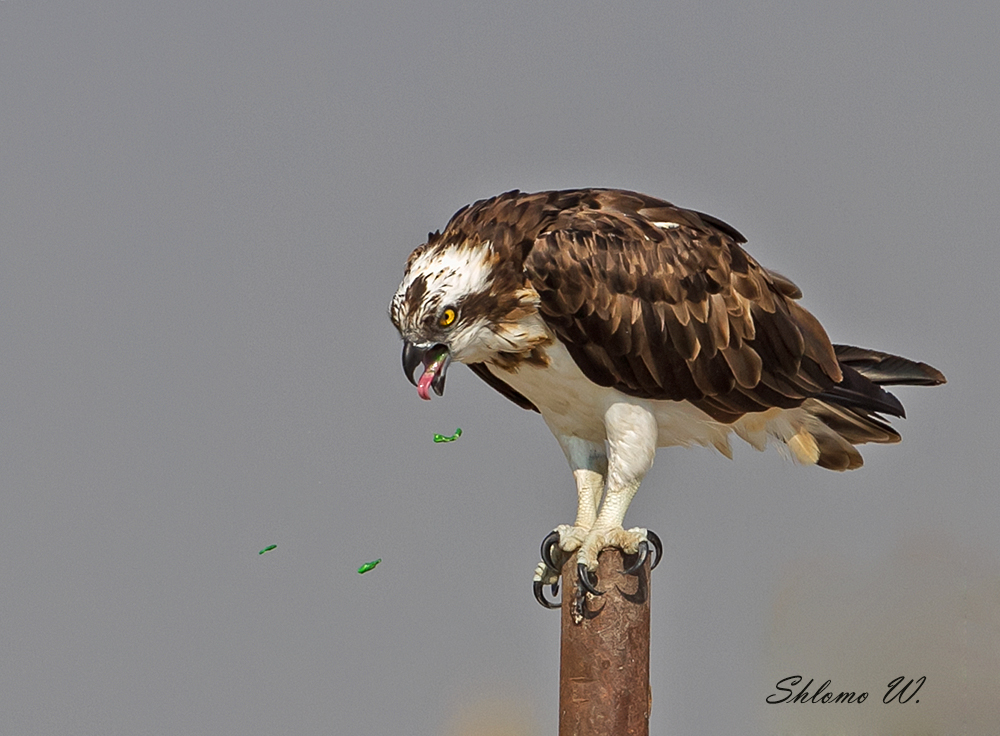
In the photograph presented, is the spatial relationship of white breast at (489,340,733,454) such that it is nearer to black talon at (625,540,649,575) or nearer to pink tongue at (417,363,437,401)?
pink tongue at (417,363,437,401)

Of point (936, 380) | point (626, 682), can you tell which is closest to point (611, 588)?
point (626, 682)

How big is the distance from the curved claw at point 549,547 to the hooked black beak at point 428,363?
816mm

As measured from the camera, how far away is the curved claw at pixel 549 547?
5.41 metres

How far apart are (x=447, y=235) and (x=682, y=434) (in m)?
1.27

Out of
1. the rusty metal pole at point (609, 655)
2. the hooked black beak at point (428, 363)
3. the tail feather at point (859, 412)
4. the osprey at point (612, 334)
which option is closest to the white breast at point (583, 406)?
the osprey at point (612, 334)

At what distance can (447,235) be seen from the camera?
5164 mm

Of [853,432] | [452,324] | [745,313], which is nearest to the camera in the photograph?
[452,324]

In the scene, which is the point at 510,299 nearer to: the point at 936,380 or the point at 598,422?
the point at 598,422

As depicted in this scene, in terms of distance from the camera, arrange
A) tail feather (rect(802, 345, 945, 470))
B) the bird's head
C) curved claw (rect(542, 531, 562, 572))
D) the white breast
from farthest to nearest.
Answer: tail feather (rect(802, 345, 945, 470)) < curved claw (rect(542, 531, 562, 572)) < the white breast < the bird's head

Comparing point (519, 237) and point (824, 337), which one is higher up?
point (519, 237)

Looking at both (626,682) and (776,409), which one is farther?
(776,409)

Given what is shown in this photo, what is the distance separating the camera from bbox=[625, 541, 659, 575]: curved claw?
516 cm

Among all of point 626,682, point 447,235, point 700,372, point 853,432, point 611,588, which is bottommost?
point 626,682

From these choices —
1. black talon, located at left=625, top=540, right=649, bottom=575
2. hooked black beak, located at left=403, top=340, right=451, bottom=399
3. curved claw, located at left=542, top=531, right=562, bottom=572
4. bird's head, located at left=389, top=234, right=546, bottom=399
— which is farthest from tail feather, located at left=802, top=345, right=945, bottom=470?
hooked black beak, located at left=403, top=340, right=451, bottom=399
